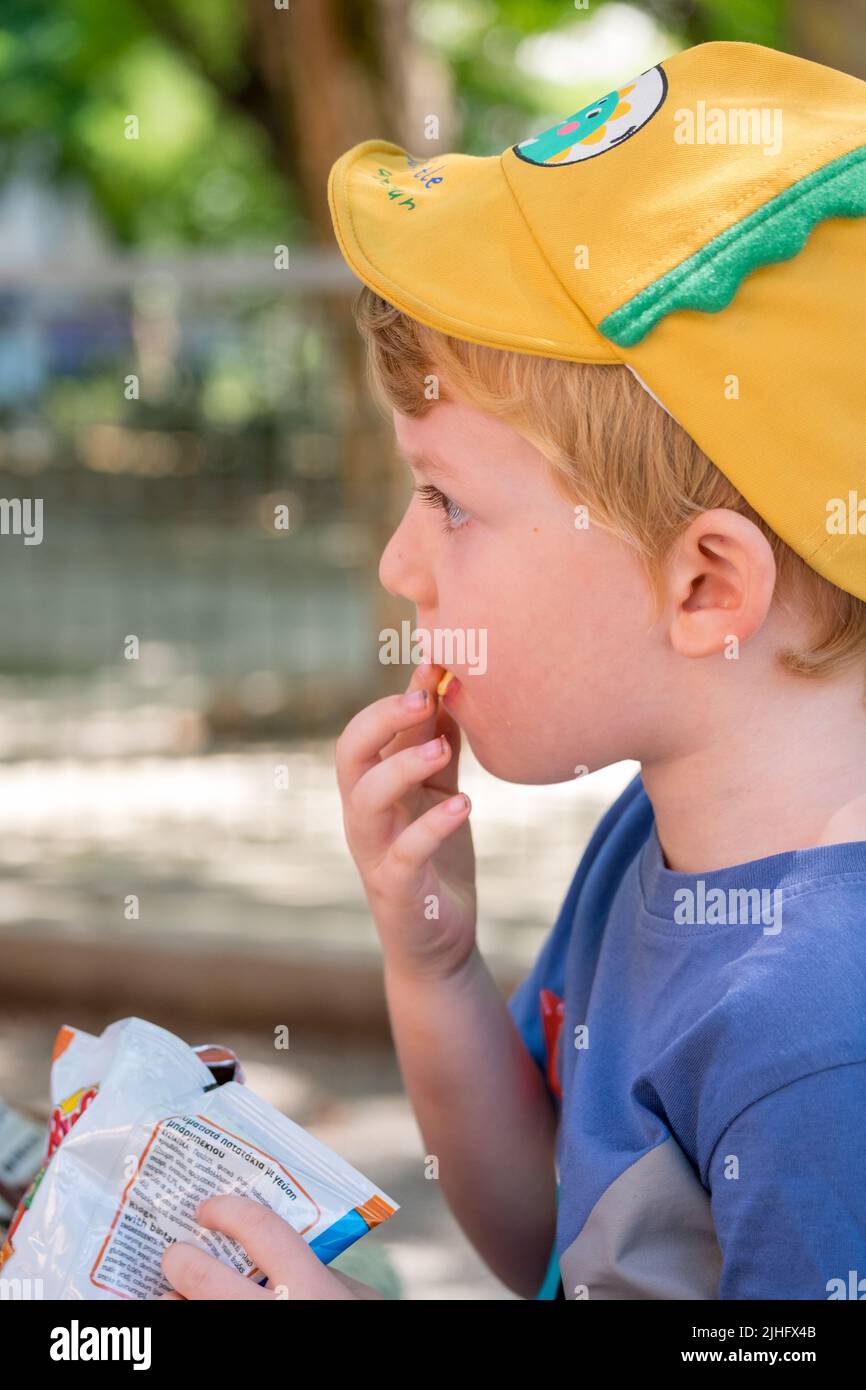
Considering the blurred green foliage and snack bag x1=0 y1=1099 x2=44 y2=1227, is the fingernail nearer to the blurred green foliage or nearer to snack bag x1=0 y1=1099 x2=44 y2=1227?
snack bag x1=0 y1=1099 x2=44 y2=1227

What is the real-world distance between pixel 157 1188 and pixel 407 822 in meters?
0.45

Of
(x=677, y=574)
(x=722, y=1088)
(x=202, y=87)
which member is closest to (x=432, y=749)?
(x=677, y=574)

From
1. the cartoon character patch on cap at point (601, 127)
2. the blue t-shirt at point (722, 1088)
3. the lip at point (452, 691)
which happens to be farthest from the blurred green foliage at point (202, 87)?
the blue t-shirt at point (722, 1088)

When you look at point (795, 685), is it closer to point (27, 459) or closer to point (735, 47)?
point (735, 47)

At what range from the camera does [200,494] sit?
35.5 ft

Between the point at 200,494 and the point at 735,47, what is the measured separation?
9836 millimetres

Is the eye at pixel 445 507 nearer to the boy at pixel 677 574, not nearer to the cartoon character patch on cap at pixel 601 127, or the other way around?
the boy at pixel 677 574

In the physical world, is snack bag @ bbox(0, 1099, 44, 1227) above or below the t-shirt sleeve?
below

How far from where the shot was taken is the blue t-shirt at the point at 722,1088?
3.30 ft

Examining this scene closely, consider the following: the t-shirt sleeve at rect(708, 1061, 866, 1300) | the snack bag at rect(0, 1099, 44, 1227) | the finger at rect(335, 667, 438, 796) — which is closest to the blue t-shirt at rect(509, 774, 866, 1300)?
the t-shirt sleeve at rect(708, 1061, 866, 1300)

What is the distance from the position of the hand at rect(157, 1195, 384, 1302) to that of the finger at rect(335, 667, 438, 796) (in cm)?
42

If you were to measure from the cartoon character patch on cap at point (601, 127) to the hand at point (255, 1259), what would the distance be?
0.79 m

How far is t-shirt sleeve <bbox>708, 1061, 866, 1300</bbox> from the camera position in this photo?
996 millimetres
